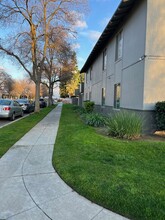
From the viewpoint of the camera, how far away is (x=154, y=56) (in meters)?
9.81

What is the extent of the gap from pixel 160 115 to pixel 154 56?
2.43 m

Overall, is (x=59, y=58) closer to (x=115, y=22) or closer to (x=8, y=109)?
(x=8, y=109)

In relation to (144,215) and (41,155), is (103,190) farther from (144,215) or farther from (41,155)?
(41,155)

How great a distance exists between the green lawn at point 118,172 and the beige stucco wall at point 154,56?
9.15 feet

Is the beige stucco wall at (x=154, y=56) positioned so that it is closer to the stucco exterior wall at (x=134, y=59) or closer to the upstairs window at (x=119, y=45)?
the stucco exterior wall at (x=134, y=59)

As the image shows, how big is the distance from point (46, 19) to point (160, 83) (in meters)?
17.3

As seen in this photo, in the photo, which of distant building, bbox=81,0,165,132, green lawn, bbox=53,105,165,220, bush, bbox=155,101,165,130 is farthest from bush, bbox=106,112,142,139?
distant building, bbox=81,0,165,132

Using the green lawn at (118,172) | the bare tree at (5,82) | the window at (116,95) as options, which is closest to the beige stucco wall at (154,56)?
the green lawn at (118,172)

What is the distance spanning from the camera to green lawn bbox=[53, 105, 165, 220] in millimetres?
3742

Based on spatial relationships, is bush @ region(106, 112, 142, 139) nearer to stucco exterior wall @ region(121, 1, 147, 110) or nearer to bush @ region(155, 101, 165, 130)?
bush @ region(155, 101, 165, 130)

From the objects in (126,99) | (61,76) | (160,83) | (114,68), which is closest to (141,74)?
(160,83)

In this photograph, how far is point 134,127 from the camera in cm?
859

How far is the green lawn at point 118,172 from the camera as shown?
3.74 metres

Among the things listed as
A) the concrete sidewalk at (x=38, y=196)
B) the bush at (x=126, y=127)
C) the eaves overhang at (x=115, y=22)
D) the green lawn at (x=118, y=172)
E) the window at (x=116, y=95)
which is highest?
the eaves overhang at (x=115, y=22)
